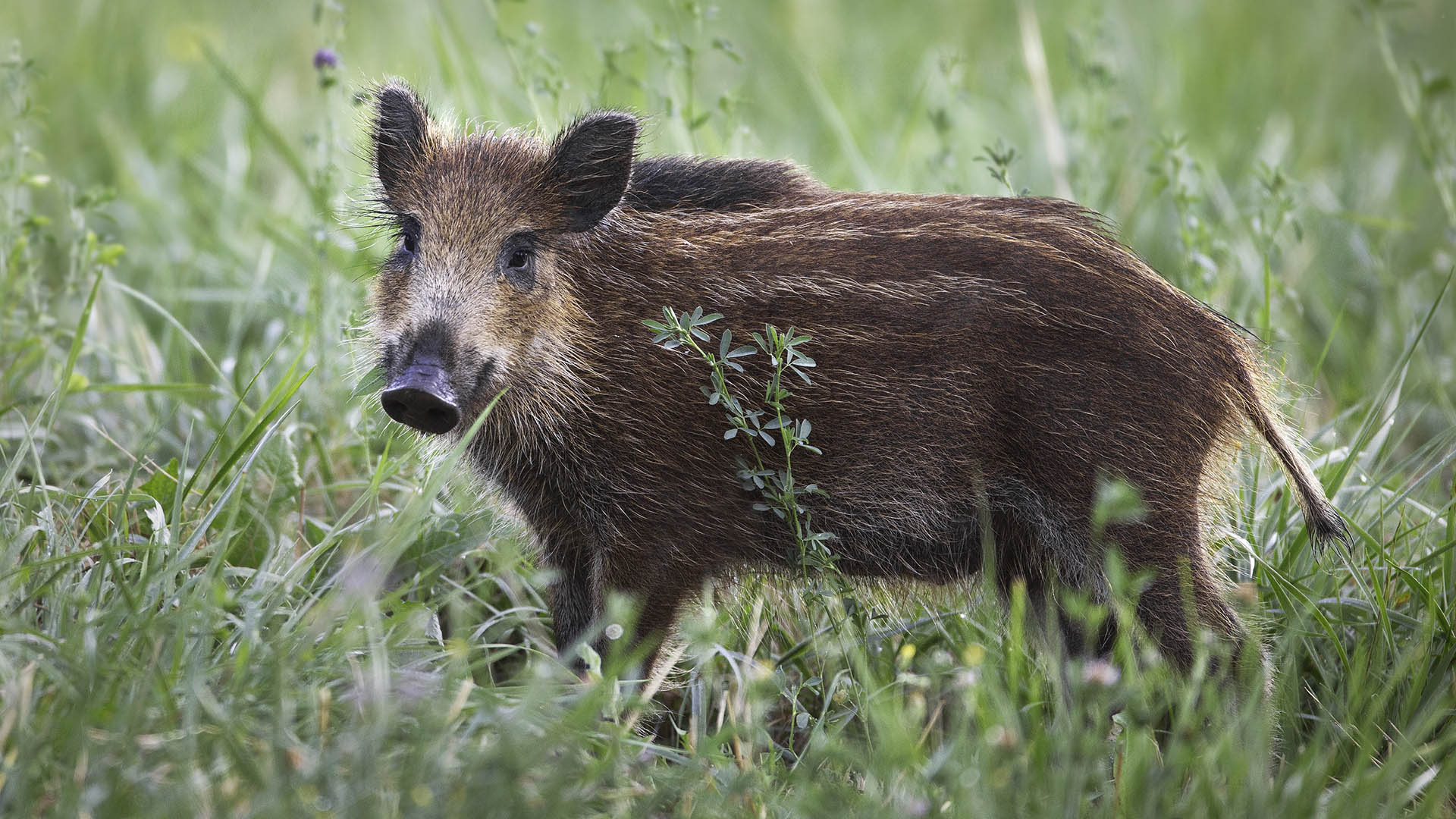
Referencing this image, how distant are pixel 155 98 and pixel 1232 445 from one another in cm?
646

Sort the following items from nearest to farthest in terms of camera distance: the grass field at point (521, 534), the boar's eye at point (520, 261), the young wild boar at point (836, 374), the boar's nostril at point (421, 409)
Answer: the grass field at point (521, 534) → the boar's nostril at point (421, 409) → the young wild boar at point (836, 374) → the boar's eye at point (520, 261)

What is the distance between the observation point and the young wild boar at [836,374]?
3.60 meters

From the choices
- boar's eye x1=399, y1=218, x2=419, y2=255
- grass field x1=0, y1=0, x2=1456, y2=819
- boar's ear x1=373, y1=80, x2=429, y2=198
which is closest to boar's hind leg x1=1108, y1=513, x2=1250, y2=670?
grass field x1=0, y1=0, x2=1456, y2=819

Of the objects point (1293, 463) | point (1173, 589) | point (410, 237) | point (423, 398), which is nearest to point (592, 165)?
point (410, 237)

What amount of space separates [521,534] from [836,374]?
1.16 meters

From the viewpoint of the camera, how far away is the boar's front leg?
3965 millimetres

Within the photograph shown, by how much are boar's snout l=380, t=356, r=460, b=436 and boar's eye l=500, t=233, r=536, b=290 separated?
17.0 inches

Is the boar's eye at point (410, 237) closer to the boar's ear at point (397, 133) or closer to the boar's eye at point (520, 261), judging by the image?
the boar's ear at point (397, 133)

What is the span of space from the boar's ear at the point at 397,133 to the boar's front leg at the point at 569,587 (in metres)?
1.14

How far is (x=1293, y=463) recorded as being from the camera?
3.84 meters

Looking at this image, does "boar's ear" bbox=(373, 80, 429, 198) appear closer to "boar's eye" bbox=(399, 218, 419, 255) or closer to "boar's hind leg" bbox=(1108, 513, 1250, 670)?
"boar's eye" bbox=(399, 218, 419, 255)

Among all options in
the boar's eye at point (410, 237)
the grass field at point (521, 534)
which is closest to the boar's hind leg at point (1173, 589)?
the grass field at point (521, 534)

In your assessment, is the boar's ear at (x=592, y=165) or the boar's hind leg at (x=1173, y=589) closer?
the boar's hind leg at (x=1173, y=589)

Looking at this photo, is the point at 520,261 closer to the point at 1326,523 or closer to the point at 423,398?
the point at 423,398
